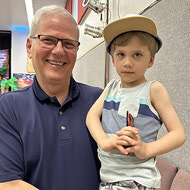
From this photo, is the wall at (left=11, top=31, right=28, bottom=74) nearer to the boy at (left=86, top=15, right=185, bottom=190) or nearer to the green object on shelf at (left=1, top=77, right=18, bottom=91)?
the green object on shelf at (left=1, top=77, right=18, bottom=91)

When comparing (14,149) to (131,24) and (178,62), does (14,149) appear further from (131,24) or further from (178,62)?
(178,62)

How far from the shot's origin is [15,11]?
6297 mm

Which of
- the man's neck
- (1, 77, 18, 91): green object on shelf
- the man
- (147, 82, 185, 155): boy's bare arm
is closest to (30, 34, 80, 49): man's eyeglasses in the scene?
the man

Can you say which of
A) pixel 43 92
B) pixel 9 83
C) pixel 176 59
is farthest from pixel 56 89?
pixel 9 83

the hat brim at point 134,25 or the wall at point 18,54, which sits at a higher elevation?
the hat brim at point 134,25

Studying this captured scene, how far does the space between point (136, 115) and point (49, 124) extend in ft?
1.39

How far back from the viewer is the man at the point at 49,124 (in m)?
0.89

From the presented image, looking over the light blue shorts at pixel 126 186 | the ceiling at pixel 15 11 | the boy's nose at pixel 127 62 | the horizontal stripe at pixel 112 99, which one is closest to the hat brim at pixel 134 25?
the boy's nose at pixel 127 62

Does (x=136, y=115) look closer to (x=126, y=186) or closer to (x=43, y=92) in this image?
(x=126, y=186)

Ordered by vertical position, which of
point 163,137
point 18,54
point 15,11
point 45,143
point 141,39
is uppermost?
point 15,11

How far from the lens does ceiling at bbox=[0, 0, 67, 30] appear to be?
576 cm

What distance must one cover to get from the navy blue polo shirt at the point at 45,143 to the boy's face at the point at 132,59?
1.23 ft

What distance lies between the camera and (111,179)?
773 millimetres

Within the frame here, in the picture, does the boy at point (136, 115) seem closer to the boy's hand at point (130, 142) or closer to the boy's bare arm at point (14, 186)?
the boy's hand at point (130, 142)
